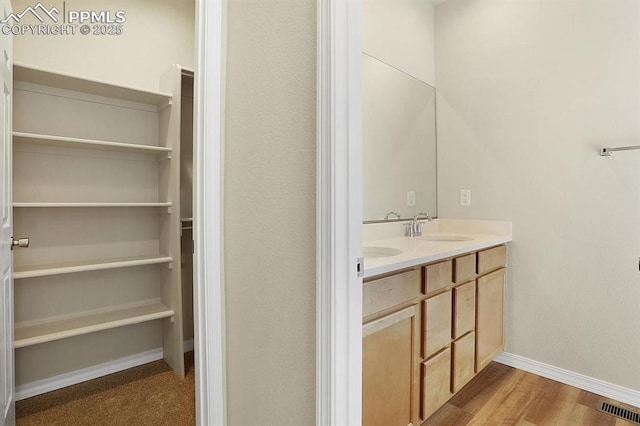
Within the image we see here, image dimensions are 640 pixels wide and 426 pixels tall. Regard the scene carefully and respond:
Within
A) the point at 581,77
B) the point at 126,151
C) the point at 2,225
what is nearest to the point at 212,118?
the point at 2,225

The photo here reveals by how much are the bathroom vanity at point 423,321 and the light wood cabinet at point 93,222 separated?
4.76 feet

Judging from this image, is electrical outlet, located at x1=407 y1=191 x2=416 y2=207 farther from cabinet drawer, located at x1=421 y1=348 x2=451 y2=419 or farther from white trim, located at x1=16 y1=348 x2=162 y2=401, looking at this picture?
white trim, located at x1=16 y1=348 x2=162 y2=401

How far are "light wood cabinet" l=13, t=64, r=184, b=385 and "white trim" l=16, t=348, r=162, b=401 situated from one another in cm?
3

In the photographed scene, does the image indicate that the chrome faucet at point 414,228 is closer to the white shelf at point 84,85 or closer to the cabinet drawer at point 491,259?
Answer: the cabinet drawer at point 491,259

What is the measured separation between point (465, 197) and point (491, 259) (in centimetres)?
62

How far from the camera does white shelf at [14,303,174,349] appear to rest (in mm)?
1853

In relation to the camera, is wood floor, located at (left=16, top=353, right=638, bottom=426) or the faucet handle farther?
the faucet handle

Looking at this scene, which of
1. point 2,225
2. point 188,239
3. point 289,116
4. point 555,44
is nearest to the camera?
point 289,116

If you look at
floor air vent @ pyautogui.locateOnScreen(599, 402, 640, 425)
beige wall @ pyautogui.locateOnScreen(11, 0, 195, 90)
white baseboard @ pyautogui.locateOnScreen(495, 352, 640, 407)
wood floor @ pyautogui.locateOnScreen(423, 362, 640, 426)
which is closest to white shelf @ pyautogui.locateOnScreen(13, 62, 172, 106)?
beige wall @ pyautogui.locateOnScreen(11, 0, 195, 90)

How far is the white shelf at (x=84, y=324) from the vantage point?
1853 mm

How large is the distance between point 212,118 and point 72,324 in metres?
1.69

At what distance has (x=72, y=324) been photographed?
2.06m

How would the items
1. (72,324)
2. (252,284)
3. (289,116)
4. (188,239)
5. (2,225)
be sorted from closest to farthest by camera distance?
1. (289,116)
2. (252,284)
3. (2,225)
4. (72,324)
5. (188,239)

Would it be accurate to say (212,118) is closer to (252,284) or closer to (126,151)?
(252,284)
